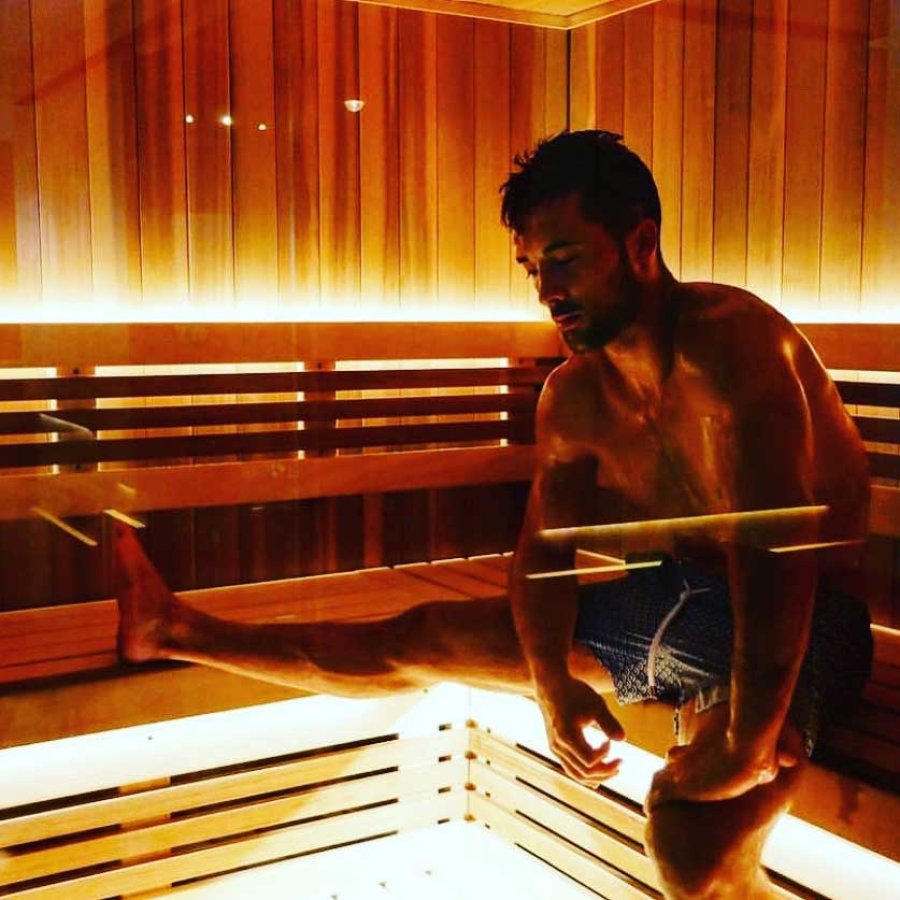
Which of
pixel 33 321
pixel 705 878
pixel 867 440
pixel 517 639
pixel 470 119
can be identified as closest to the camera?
pixel 705 878

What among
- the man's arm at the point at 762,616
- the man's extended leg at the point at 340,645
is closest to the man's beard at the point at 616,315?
the man's arm at the point at 762,616

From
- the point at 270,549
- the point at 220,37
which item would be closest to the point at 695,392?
the point at 270,549

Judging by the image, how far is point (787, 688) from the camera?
2.05 m

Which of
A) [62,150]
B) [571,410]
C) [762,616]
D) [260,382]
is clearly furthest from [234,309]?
[762,616]

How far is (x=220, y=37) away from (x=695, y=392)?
168 centimetres

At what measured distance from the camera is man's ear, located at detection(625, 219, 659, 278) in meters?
2.16

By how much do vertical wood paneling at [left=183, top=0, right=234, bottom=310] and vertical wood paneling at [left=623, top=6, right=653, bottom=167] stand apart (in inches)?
41.6

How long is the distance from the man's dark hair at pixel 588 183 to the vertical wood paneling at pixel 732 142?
0.85 metres

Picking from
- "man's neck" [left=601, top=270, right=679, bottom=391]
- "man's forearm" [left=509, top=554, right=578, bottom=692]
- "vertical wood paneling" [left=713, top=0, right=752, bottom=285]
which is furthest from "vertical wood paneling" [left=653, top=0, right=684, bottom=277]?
"man's forearm" [left=509, top=554, right=578, bottom=692]

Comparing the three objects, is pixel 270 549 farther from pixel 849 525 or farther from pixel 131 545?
pixel 849 525

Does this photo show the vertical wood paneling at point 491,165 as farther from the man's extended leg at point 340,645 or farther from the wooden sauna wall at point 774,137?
the man's extended leg at point 340,645

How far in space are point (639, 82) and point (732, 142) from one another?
1.22 ft

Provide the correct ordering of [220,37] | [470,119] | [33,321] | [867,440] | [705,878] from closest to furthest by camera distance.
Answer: [705,878] → [867,440] → [33,321] → [220,37] → [470,119]

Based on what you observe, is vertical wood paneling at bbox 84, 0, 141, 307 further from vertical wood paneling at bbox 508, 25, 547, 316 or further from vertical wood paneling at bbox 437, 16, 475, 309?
vertical wood paneling at bbox 508, 25, 547, 316
